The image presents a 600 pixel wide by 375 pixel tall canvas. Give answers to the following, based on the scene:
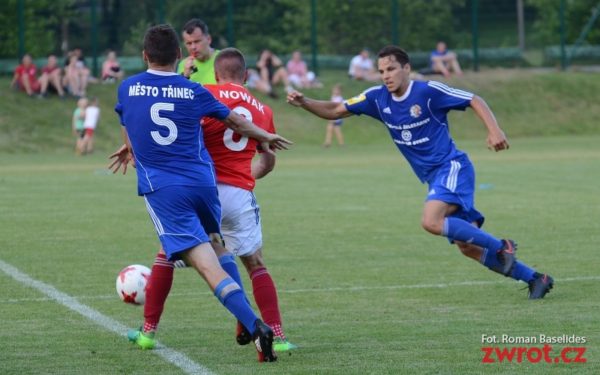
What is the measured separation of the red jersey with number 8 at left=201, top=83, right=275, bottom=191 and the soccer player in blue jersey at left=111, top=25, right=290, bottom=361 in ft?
1.57

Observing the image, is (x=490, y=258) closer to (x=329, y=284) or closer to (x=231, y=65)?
(x=329, y=284)

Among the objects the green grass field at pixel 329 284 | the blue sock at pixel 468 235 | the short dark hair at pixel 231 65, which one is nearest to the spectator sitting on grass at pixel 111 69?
the green grass field at pixel 329 284

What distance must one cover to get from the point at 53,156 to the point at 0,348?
24.3 meters

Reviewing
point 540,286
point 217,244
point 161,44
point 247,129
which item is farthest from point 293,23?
point 161,44

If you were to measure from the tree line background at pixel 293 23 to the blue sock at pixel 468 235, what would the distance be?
95.0 feet

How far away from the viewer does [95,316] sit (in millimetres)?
8359

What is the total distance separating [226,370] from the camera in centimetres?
648

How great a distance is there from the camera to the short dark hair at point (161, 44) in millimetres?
6707

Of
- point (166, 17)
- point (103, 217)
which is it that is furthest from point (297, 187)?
point (166, 17)

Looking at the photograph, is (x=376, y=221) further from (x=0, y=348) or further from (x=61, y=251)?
(x=0, y=348)

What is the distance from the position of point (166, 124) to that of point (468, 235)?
3015mm

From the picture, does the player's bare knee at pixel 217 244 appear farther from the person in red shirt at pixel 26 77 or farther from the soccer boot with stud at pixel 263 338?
the person in red shirt at pixel 26 77

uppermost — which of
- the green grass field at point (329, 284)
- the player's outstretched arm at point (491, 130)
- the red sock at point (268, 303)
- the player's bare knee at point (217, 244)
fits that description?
the player's outstretched arm at point (491, 130)

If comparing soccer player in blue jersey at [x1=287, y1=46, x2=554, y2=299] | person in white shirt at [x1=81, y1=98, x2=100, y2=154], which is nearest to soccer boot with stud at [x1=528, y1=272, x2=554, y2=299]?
soccer player in blue jersey at [x1=287, y1=46, x2=554, y2=299]
